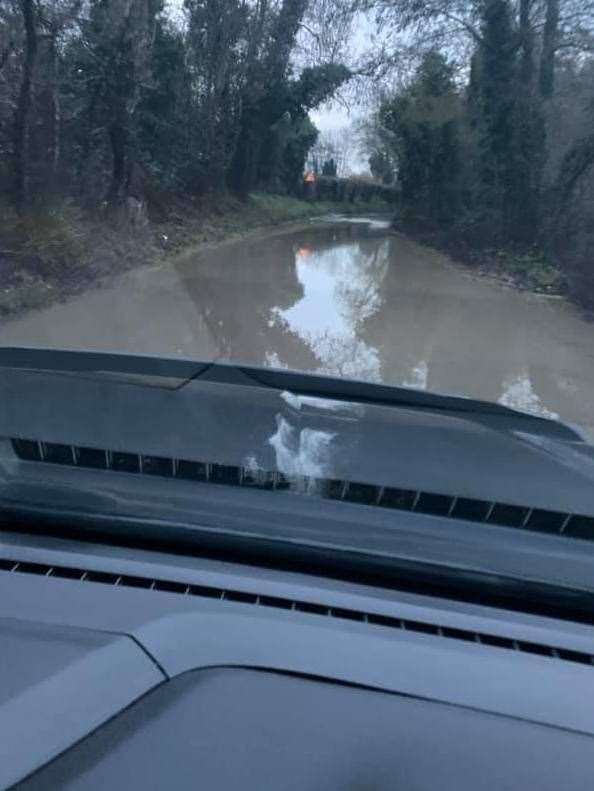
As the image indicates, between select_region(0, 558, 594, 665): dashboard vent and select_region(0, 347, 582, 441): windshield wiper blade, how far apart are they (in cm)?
212

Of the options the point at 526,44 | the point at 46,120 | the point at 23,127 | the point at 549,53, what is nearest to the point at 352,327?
the point at 23,127

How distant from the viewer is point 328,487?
4.12m

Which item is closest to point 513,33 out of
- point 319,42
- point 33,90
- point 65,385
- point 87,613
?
point 319,42

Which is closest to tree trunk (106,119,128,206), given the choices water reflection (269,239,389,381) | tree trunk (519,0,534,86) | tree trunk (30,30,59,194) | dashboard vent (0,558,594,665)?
tree trunk (30,30,59,194)

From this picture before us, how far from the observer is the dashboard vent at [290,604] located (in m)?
3.04

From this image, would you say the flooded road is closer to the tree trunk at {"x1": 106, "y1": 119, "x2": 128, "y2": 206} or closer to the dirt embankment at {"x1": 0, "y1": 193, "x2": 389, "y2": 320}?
the dirt embankment at {"x1": 0, "y1": 193, "x2": 389, "y2": 320}

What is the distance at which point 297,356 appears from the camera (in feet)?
38.1

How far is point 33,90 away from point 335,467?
57.6 feet

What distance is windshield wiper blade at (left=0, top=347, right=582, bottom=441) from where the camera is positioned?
5.23m

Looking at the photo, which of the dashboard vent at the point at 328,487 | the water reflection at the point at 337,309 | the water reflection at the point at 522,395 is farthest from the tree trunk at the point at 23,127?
the dashboard vent at the point at 328,487

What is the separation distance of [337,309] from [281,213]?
29874 mm

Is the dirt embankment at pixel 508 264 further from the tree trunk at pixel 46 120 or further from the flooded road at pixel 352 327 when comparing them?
the tree trunk at pixel 46 120

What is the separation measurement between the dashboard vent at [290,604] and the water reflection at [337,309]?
278 inches

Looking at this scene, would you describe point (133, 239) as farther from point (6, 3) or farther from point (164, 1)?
point (164, 1)
